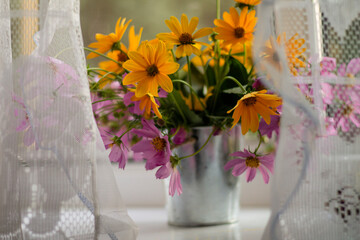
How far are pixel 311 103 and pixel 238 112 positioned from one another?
11cm

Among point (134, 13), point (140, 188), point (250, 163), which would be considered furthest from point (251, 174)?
point (134, 13)

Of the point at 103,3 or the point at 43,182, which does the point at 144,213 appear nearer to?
the point at 43,182

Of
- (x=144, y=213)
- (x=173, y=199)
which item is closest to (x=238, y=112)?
(x=173, y=199)

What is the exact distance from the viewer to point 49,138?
1.85 ft

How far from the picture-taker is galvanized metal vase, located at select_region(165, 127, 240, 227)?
74 centimetres

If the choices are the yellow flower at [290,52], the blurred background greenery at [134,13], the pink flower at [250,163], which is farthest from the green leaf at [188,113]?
the blurred background greenery at [134,13]

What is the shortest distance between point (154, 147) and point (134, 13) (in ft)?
2.44

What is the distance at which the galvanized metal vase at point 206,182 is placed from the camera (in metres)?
0.74

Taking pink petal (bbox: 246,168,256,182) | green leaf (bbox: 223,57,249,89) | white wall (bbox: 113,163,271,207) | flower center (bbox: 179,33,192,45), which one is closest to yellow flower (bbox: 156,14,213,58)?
flower center (bbox: 179,33,192,45)

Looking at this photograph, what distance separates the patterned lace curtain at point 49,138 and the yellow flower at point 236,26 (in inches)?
8.5

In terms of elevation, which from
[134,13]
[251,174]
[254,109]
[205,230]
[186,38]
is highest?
[134,13]

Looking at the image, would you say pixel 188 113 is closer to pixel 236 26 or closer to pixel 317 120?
pixel 236 26

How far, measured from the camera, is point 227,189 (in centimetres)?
77

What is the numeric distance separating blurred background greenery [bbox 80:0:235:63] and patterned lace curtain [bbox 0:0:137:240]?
676 mm
